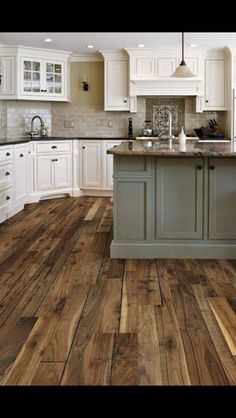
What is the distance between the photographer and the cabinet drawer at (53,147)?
8.10 meters

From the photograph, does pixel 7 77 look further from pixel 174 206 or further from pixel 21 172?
pixel 174 206

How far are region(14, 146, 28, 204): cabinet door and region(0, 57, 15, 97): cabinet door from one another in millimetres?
1130

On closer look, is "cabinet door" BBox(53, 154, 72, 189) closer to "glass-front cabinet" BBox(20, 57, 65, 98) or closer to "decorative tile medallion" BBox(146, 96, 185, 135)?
"glass-front cabinet" BBox(20, 57, 65, 98)

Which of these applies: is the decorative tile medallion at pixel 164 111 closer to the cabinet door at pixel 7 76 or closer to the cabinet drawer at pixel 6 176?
the cabinet door at pixel 7 76

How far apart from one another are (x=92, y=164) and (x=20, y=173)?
5.99 feet

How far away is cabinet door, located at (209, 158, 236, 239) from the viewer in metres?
4.55

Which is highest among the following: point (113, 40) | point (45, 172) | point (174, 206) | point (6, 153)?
point (113, 40)

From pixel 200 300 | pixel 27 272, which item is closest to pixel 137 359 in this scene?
pixel 200 300

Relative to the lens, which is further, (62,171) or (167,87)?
(62,171)

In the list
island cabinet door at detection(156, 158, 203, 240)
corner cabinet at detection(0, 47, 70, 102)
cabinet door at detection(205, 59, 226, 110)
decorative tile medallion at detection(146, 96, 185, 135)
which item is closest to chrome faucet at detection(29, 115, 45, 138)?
corner cabinet at detection(0, 47, 70, 102)

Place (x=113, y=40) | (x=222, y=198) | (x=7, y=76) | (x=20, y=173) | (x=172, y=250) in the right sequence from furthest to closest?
(x=7, y=76)
(x=113, y=40)
(x=20, y=173)
(x=172, y=250)
(x=222, y=198)

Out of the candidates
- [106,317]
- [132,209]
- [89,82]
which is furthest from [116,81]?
[106,317]

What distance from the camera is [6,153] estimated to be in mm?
6461
